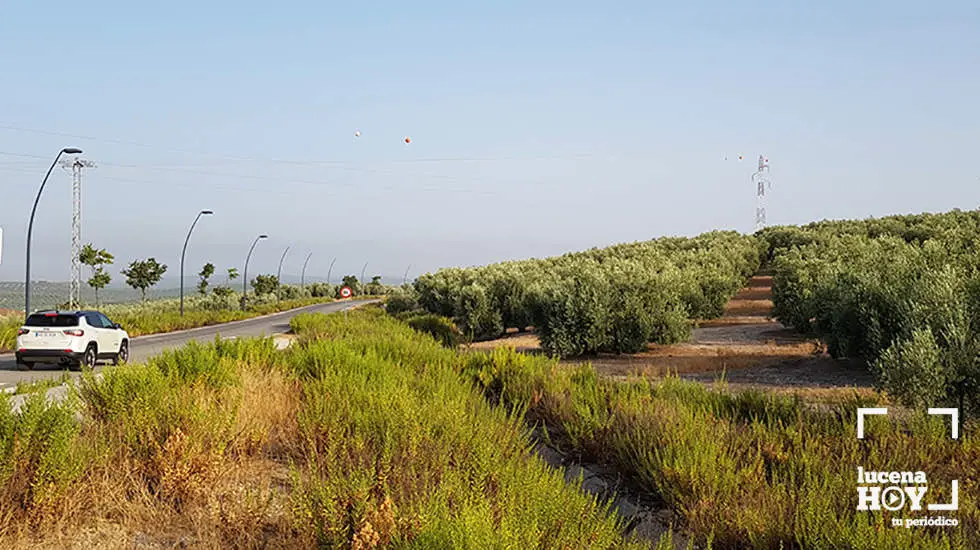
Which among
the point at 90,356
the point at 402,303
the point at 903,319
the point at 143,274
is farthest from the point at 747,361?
the point at 143,274

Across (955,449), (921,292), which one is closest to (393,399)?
(955,449)

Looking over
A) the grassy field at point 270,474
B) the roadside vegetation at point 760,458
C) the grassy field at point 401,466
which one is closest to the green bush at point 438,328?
the roadside vegetation at point 760,458

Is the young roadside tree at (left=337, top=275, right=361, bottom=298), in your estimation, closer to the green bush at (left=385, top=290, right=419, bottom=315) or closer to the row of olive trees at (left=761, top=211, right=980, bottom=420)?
the green bush at (left=385, top=290, right=419, bottom=315)

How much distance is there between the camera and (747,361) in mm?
19359

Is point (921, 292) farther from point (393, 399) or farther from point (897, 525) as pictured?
point (393, 399)

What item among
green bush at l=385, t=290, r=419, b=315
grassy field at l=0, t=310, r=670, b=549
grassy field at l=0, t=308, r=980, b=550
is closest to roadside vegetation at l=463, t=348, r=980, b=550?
grassy field at l=0, t=308, r=980, b=550

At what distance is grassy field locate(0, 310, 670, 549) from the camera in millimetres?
4840

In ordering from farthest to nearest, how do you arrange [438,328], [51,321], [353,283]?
[353,283] → [438,328] → [51,321]

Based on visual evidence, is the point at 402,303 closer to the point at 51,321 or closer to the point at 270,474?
the point at 51,321

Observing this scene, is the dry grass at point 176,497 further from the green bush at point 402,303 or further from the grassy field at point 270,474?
the green bush at point 402,303

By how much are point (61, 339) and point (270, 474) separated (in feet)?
53.0

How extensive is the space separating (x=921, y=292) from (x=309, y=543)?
11.3 m

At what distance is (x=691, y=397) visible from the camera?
10.9 metres

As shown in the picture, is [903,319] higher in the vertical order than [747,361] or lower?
higher
